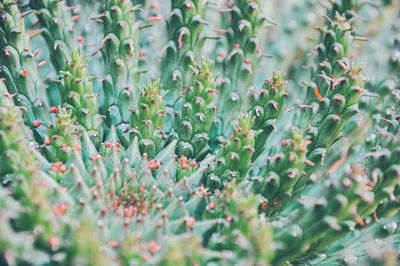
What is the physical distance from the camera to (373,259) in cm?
195

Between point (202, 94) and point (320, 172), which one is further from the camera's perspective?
point (320, 172)

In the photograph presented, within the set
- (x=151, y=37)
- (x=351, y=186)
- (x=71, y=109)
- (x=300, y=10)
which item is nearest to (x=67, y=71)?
(x=71, y=109)

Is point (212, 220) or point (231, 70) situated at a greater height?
point (231, 70)

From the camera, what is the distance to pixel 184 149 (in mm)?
3076

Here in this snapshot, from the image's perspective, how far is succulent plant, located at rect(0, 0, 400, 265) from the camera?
2158mm

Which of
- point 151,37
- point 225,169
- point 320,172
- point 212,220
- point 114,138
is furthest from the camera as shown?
point 151,37

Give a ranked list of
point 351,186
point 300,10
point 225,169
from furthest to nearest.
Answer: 1. point 300,10
2. point 225,169
3. point 351,186

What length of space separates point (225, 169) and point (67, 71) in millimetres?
1188

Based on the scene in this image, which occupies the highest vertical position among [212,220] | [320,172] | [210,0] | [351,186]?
[210,0]

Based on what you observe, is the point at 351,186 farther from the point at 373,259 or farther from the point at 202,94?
the point at 202,94

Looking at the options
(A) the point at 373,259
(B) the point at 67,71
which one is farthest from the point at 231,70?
(A) the point at 373,259

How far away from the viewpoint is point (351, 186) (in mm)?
2277

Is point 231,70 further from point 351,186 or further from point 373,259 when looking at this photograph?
point 373,259

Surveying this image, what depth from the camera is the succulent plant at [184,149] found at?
2.16 m
